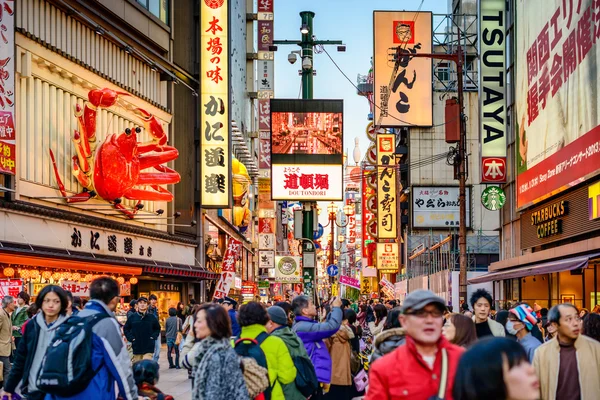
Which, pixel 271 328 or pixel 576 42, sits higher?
pixel 576 42

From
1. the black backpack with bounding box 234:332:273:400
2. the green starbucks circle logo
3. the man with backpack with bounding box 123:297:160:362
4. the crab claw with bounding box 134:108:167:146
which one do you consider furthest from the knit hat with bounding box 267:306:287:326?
the green starbucks circle logo

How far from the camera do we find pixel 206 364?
721cm

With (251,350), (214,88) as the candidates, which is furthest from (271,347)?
(214,88)

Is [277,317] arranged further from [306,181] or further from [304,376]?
[306,181]

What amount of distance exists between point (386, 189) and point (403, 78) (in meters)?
22.3

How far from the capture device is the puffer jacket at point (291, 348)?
9.16 m

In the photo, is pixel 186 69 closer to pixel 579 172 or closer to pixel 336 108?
pixel 336 108

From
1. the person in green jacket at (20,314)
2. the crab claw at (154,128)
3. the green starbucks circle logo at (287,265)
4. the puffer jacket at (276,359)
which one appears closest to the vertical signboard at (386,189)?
the green starbucks circle logo at (287,265)

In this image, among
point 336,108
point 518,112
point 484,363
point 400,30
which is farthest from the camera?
point 400,30

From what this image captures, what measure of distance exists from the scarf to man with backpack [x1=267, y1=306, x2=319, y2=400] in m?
1.91

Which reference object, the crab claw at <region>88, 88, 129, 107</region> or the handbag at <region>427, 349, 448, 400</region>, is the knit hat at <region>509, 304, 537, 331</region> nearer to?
the handbag at <region>427, 349, 448, 400</region>

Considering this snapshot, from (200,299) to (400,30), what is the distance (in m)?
15.3

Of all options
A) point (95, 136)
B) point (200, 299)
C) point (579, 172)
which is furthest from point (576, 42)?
point (200, 299)

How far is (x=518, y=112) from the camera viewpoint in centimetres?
3033
